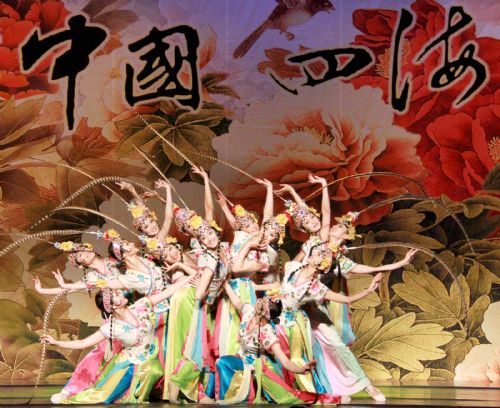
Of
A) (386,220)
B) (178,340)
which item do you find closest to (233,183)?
(386,220)

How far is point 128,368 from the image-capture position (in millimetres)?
6836

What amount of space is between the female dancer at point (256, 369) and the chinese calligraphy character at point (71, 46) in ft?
8.18

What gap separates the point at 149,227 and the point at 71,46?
172 centimetres

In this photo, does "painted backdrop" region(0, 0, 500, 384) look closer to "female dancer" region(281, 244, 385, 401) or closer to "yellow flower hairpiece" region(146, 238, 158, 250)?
"yellow flower hairpiece" region(146, 238, 158, 250)

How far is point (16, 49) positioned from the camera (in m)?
8.40

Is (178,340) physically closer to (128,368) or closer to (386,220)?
(128,368)

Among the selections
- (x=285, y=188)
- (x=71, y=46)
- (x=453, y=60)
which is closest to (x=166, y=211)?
(x=285, y=188)

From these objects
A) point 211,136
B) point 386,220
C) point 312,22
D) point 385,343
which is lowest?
point 385,343

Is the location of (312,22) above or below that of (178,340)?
above

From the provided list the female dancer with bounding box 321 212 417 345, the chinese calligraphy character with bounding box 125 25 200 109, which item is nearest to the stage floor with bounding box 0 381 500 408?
the female dancer with bounding box 321 212 417 345

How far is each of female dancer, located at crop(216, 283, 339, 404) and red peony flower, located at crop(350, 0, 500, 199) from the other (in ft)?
7.74

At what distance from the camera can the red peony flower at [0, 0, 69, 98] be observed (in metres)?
8.38

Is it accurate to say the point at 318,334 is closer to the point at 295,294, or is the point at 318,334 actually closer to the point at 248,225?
the point at 295,294

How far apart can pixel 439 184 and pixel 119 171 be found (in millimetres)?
2155
